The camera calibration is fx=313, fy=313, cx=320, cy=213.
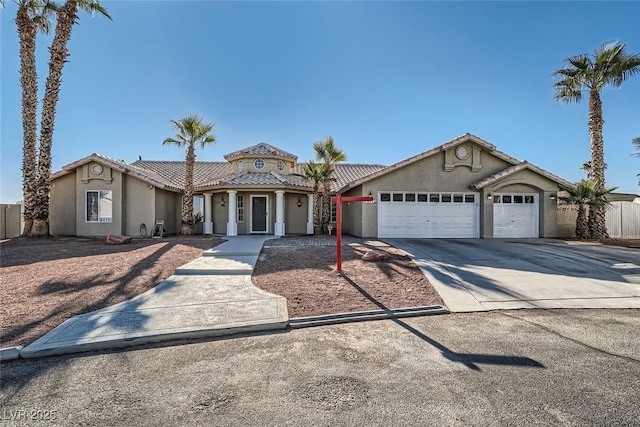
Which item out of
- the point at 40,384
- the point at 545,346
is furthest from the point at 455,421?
the point at 40,384

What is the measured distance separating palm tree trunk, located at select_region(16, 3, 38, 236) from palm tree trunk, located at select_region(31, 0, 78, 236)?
1.04 ft

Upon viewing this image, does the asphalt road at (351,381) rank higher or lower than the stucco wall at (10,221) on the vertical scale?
lower

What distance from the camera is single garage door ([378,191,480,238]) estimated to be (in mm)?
15914

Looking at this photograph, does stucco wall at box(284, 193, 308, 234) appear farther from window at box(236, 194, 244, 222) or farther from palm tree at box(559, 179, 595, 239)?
palm tree at box(559, 179, 595, 239)

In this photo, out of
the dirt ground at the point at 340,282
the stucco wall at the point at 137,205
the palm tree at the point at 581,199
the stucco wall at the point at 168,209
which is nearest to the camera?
the dirt ground at the point at 340,282

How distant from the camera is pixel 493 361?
3867mm

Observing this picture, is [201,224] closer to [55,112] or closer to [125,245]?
[125,245]

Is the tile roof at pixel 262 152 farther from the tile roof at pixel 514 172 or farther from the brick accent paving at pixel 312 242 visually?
the tile roof at pixel 514 172

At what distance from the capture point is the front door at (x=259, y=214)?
18016 mm

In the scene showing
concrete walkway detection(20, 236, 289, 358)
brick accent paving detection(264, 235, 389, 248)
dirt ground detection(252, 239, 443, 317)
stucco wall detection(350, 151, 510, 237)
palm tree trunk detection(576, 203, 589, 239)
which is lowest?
concrete walkway detection(20, 236, 289, 358)

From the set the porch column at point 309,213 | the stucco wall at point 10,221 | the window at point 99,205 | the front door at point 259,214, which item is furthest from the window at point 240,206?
the stucco wall at point 10,221

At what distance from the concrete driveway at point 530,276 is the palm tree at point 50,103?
1654 cm

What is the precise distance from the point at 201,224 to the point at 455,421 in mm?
18912

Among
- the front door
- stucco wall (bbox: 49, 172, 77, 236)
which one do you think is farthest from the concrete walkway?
stucco wall (bbox: 49, 172, 77, 236)
